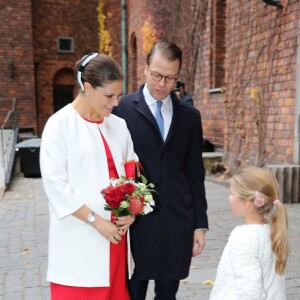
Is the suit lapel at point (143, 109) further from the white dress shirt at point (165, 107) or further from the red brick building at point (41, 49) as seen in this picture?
the red brick building at point (41, 49)

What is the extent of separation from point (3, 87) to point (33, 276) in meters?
11.8

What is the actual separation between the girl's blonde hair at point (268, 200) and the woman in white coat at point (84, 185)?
0.61 m

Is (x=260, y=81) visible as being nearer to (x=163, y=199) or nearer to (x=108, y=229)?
(x=163, y=199)

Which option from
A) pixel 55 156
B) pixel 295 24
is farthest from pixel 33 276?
pixel 295 24

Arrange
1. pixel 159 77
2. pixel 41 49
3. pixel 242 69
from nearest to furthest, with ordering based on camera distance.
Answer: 1. pixel 159 77
2. pixel 242 69
3. pixel 41 49

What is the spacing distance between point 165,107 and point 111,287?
1.01 meters

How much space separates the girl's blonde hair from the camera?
6.39 feet

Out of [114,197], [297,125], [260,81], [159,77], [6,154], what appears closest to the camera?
[114,197]

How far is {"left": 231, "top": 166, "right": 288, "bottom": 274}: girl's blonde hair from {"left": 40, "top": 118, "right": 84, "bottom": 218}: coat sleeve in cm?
83

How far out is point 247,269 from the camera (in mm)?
1901

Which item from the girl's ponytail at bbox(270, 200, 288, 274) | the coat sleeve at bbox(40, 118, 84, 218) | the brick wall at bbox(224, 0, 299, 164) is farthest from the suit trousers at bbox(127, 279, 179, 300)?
the brick wall at bbox(224, 0, 299, 164)

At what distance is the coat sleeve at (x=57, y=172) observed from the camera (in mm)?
1735

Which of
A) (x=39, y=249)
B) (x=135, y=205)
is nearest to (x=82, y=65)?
(x=135, y=205)

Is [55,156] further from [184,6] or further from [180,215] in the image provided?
[184,6]
